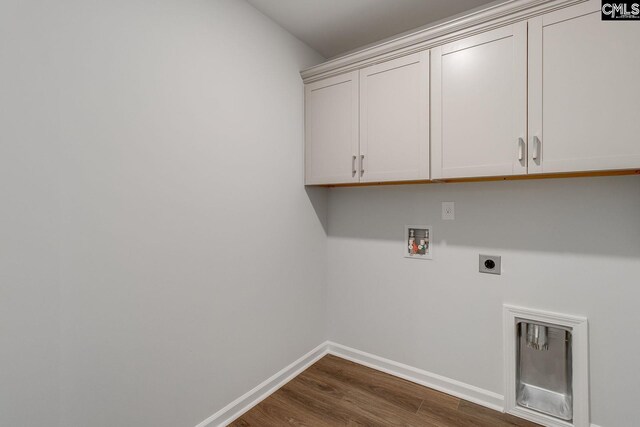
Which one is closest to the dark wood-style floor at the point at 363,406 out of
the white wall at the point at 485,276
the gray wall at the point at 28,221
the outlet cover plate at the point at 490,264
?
the white wall at the point at 485,276

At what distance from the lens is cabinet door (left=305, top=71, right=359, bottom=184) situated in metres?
2.04

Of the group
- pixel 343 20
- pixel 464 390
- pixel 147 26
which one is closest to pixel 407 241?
pixel 464 390

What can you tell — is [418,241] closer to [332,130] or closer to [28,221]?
[332,130]

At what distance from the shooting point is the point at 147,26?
4.39 ft

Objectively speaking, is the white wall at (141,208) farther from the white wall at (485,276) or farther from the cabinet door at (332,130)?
the white wall at (485,276)

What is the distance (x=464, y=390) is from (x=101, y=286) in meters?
2.18

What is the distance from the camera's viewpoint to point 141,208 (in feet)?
4.39

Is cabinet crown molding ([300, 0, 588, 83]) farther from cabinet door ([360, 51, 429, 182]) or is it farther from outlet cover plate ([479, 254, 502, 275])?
outlet cover plate ([479, 254, 502, 275])

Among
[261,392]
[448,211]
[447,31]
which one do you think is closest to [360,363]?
[261,392]

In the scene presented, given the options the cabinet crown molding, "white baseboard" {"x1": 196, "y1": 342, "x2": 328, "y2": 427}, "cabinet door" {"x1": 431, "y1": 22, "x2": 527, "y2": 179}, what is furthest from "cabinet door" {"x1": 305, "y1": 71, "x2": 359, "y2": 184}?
"white baseboard" {"x1": 196, "y1": 342, "x2": 328, "y2": 427}

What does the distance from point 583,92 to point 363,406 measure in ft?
6.80

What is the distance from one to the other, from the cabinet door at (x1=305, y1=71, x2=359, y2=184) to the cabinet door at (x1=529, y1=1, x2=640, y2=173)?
3.33 ft

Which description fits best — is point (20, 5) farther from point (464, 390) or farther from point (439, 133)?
point (464, 390)

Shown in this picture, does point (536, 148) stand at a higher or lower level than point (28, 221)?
higher
